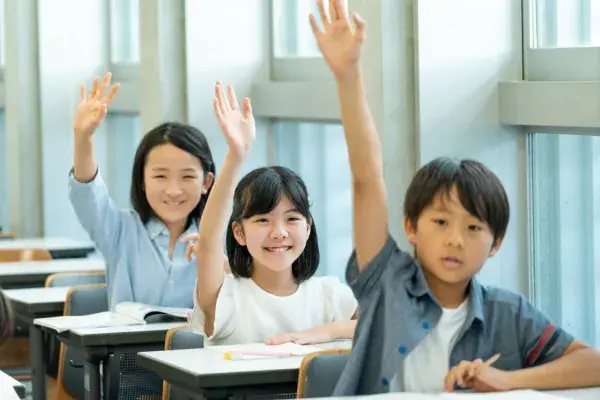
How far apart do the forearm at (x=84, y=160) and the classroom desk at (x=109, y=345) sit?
0.64 metres

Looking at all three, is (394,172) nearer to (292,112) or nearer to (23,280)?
(292,112)

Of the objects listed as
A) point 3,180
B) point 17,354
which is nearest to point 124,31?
point 3,180

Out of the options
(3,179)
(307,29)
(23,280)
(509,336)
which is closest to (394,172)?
(509,336)

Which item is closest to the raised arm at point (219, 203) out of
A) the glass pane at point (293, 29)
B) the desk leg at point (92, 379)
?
the desk leg at point (92, 379)

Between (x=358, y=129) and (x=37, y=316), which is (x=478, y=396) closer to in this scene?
(x=358, y=129)

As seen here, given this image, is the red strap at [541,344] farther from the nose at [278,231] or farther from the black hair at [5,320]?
the black hair at [5,320]

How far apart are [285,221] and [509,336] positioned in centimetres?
98

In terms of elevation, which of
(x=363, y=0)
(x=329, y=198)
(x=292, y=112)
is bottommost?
(x=329, y=198)

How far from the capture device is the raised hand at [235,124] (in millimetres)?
3455

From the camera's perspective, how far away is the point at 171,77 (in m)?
6.23

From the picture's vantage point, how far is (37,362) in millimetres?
4582

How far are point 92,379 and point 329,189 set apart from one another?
5.85 feet

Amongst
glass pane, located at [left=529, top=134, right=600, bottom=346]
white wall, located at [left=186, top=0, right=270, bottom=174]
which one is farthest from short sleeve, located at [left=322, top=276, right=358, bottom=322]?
white wall, located at [left=186, top=0, right=270, bottom=174]

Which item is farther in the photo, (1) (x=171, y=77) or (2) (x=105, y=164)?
(2) (x=105, y=164)
